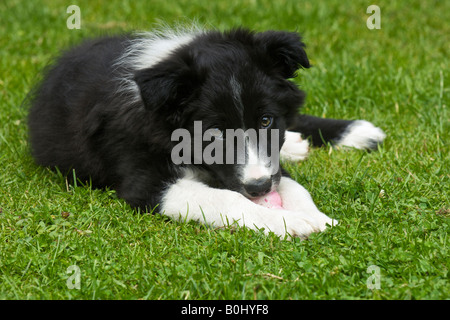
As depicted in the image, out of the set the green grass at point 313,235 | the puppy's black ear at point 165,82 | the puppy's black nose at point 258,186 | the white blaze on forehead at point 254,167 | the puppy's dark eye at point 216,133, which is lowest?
the green grass at point 313,235

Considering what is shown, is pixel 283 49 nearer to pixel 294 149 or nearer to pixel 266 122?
pixel 266 122

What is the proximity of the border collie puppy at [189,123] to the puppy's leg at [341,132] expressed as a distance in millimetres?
1091

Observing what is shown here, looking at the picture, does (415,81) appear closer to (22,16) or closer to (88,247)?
(88,247)

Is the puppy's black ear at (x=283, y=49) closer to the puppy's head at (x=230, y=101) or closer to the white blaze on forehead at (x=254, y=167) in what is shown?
the puppy's head at (x=230, y=101)

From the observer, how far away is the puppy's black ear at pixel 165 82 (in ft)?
12.7

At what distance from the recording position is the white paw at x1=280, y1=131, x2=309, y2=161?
5207mm

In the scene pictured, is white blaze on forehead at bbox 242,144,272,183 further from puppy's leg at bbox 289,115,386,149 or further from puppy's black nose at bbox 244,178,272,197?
puppy's leg at bbox 289,115,386,149

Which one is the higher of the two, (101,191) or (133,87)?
(133,87)

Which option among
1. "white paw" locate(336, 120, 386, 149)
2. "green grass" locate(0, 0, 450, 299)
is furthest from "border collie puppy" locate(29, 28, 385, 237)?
"white paw" locate(336, 120, 386, 149)

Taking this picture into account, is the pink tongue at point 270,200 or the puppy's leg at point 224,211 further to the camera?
the pink tongue at point 270,200

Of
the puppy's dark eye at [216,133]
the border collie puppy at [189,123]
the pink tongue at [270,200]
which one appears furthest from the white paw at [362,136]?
the puppy's dark eye at [216,133]

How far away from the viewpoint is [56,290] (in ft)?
10.8

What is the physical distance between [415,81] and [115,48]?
3.14 m
